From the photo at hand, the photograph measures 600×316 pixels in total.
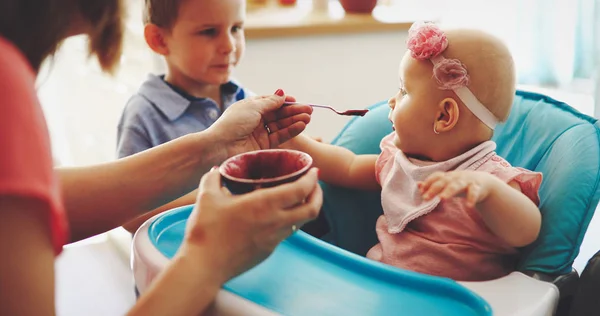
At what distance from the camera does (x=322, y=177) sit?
1302mm

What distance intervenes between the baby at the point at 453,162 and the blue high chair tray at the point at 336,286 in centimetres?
16

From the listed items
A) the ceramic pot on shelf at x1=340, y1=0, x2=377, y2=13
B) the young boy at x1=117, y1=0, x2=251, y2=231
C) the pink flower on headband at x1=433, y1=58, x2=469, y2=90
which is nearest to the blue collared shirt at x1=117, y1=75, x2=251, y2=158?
the young boy at x1=117, y1=0, x2=251, y2=231

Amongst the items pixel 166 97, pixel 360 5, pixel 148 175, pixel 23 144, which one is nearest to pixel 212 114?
pixel 166 97

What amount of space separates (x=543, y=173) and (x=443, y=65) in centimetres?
30

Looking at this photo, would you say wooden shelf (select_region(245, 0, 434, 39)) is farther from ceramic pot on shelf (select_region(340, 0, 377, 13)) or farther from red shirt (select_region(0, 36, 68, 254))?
red shirt (select_region(0, 36, 68, 254))

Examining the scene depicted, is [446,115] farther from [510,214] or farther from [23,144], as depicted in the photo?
[23,144]

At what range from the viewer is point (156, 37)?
1.57 meters

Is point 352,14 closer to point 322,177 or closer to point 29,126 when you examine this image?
point 322,177

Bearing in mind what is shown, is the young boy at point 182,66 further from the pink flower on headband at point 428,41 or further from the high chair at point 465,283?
the pink flower on headband at point 428,41

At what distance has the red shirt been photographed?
53 centimetres

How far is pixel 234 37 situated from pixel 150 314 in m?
1.01

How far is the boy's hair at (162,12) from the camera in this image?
4.91 feet

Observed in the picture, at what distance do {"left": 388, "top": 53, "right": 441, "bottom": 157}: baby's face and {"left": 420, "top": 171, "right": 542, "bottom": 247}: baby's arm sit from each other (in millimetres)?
176

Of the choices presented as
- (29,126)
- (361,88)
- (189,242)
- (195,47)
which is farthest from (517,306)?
(361,88)
